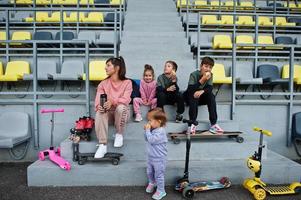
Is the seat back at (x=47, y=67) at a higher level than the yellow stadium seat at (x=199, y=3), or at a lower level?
lower

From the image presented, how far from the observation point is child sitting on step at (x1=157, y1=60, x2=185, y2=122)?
416cm

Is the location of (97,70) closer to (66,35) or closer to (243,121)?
(66,35)

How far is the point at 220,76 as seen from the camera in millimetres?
5477

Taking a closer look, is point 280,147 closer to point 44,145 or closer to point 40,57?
point 44,145

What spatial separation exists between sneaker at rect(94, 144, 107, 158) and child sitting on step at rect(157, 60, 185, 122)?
953mm

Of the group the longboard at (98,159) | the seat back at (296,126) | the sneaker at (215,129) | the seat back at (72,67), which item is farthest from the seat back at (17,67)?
the seat back at (296,126)

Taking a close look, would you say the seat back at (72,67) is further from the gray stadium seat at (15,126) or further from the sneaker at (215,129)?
the sneaker at (215,129)

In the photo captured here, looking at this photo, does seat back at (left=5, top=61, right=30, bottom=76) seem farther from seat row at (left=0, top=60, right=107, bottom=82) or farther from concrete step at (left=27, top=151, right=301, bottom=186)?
concrete step at (left=27, top=151, right=301, bottom=186)

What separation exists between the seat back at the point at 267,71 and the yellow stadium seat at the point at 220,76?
29.5 inches

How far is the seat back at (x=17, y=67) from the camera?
5820 millimetres

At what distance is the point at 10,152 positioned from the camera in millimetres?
4496

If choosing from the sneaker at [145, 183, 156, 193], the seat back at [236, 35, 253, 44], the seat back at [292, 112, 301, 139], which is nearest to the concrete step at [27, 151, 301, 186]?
the sneaker at [145, 183, 156, 193]

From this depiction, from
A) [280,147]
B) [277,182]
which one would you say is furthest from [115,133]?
[280,147]

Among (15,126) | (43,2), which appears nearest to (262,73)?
(15,126)
